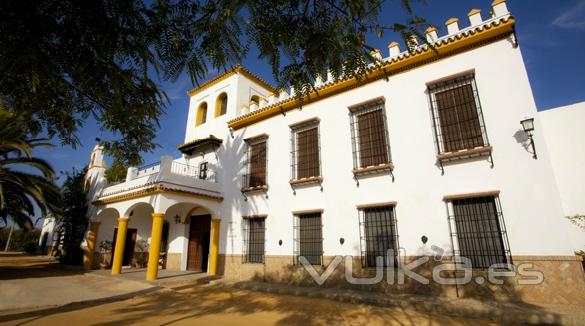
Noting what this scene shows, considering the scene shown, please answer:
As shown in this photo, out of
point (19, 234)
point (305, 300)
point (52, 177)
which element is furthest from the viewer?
point (19, 234)

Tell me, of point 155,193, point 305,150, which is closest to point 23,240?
point 155,193

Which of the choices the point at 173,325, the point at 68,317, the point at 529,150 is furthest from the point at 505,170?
the point at 68,317

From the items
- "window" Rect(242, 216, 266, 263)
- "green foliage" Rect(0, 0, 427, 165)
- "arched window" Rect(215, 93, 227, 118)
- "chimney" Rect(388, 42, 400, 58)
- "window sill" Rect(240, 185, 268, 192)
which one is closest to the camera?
"green foliage" Rect(0, 0, 427, 165)

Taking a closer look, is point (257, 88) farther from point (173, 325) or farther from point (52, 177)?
point (173, 325)

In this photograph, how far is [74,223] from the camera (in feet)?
56.7

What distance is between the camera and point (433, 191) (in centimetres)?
872

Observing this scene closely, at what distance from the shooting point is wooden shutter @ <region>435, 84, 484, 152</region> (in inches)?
338

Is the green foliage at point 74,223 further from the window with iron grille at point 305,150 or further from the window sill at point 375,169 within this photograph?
the window sill at point 375,169

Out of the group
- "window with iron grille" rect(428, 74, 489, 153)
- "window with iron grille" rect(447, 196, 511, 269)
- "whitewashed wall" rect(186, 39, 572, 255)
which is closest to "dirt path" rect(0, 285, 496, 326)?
"window with iron grille" rect(447, 196, 511, 269)

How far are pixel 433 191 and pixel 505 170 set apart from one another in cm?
182

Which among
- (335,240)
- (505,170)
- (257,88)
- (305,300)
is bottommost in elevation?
(305,300)

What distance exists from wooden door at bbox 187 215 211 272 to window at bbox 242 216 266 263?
3125 millimetres

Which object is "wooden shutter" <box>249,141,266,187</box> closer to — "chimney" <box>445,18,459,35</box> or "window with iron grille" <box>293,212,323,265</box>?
"window with iron grille" <box>293,212,323,265</box>

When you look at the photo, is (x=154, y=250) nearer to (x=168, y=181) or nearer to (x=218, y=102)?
(x=168, y=181)
